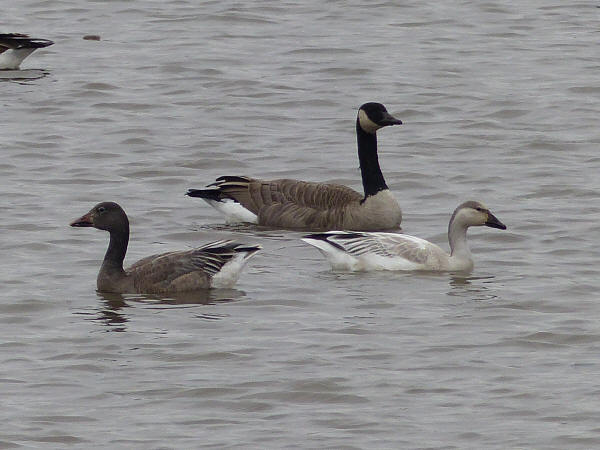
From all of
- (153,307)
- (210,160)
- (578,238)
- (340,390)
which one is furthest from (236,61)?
(340,390)

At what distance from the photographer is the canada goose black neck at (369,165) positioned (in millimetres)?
→ 16281

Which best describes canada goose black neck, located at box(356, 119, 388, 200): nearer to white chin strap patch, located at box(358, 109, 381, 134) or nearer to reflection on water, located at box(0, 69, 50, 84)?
white chin strap patch, located at box(358, 109, 381, 134)

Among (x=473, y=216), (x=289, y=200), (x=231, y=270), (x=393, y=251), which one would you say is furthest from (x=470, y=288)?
(x=289, y=200)

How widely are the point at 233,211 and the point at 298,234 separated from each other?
2.15 ft

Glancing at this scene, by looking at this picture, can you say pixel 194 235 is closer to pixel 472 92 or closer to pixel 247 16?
pixel 472 92

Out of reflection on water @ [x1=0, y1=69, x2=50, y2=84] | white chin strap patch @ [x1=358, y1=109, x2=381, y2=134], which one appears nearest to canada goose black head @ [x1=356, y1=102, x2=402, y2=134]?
white chin strap patch @ [x1=358, y1=109, x2=381, y2=134]

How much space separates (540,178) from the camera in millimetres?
17609

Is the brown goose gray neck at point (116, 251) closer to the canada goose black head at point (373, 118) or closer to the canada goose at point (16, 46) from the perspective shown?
the canada goose black head at point (373, 118)

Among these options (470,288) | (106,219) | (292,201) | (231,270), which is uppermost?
(106,219)

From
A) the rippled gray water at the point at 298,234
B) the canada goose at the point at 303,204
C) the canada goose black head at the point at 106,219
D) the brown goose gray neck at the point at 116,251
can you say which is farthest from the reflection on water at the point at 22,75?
the brown goose gray neck at the point at 116,251

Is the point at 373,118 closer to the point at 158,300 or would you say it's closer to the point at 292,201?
the point at 292,201

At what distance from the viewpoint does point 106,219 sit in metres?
13.8

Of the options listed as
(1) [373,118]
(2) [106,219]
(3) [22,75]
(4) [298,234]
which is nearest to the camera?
(2) [106,219]

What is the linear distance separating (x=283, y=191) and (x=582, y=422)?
6.36 m
